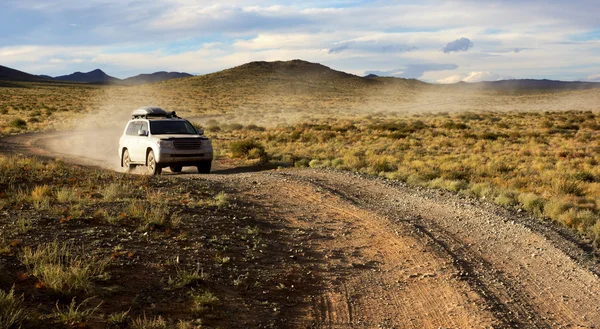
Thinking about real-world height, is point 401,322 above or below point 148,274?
below

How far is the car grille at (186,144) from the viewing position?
1427cm

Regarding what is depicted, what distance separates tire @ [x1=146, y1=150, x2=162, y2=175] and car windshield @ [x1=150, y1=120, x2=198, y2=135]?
0.71m

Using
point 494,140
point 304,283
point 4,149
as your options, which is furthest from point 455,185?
point 4,149

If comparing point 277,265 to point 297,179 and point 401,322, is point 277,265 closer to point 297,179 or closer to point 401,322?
point 401,322

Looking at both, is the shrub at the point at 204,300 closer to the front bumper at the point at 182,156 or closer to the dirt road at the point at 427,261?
the dirt road at the point at 427,261

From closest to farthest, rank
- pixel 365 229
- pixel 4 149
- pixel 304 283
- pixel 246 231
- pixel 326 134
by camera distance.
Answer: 1. pixel 304 283
2. pixel 246 231
3. pixel 365 229
4. pixel 4 149
5. pixel 326 134

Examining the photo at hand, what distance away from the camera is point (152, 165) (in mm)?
14477

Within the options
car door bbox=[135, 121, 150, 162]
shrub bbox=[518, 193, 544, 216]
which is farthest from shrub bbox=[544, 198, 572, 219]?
car door bbox=[135, 121, 150, 162]

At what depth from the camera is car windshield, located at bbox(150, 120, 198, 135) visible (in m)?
14.9

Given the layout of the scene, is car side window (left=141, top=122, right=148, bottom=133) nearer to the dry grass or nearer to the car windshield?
the car windshield

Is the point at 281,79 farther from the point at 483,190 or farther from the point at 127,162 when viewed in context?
the point at 483,190

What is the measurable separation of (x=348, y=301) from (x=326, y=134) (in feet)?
76.8

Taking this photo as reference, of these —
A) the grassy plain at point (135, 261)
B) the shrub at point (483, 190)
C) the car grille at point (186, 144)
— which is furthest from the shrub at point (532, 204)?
the car grille at point (186, 144)

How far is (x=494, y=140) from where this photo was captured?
88.3 feet
